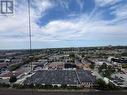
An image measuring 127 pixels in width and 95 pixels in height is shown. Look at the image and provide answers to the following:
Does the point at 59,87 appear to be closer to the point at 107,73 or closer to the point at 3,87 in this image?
the point at 3,87

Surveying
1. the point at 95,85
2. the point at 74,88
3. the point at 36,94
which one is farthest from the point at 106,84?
the point at 36,94

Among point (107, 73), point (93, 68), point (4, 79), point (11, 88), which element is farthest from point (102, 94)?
point (93, 68)

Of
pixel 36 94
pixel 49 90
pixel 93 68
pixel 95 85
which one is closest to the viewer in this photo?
pixel 36 94

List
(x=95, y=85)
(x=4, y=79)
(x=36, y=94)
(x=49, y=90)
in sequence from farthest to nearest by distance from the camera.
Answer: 1. (x=4, y=79)
2. (x=95, y=85)
3. (x=49, y=90)
4. (x=36, y=94)

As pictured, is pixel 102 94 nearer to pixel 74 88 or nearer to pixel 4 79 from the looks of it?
pixel 74 88

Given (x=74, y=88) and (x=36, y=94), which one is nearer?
(x=36, y=94)

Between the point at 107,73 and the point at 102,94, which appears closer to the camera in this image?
the point at 102,94

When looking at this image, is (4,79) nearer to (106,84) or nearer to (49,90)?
(49,90)

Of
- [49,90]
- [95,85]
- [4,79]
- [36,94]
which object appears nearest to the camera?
[36,94]
